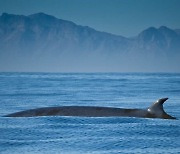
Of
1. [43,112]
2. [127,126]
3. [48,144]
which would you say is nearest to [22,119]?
[43,112]

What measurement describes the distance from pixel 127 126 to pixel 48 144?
3.95m

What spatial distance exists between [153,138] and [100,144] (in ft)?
6.00

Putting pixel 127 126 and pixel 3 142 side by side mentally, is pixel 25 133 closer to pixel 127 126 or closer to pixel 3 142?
pixel 3 142

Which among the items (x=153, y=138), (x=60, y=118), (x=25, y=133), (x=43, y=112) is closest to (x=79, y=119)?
(x=60, y=118)

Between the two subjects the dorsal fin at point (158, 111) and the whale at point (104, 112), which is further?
the whale at point (104, 112)

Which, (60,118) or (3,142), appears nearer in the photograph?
(3,142)

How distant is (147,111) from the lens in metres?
17.0

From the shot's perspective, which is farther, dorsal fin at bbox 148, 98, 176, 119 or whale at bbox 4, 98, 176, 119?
whale at bbox 4, 98, 176, 119

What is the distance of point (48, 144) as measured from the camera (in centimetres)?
1135

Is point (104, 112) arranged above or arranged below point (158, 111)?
below

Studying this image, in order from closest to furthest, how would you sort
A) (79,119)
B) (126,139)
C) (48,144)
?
(48,144) < (126,139) < (79,119)

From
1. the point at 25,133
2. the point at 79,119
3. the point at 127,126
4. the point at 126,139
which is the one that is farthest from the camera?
the point at 79,119

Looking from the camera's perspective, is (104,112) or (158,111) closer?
(158,111)

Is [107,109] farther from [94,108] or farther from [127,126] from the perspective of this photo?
[127,126]
